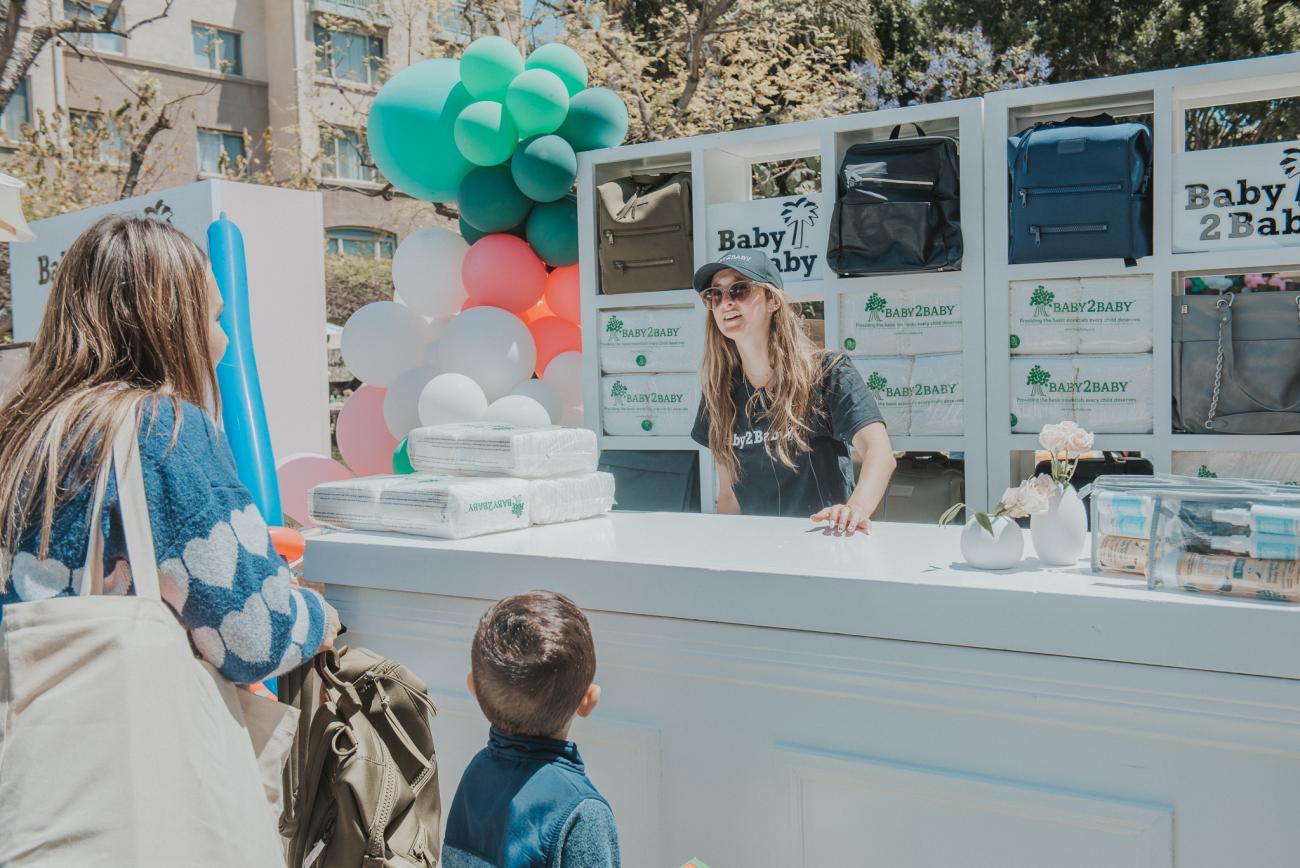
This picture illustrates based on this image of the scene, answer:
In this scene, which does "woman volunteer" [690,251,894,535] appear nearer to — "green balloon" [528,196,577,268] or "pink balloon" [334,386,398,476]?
"green balloon" [528,196,577,268]

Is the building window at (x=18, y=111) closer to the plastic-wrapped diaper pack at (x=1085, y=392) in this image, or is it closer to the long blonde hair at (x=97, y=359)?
the plastic-wrapped diaper pack at (x=1085, y=392)

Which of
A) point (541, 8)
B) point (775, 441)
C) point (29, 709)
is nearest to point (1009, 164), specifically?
point (775, 441)

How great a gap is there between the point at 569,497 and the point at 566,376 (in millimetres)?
2262

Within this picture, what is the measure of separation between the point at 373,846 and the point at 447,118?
11.3 ft

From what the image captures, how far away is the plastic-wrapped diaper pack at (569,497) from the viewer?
214 cm

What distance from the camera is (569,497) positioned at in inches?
87.3

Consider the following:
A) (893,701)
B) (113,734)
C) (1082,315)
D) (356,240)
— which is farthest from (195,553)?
(356,240)

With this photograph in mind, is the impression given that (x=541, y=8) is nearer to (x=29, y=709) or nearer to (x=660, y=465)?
(x=660, y=465)

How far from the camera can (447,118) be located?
14.4 feet

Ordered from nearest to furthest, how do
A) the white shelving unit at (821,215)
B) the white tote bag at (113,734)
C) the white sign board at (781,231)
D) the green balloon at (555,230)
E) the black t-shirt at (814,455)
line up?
the white tote bag at (113,734) → the black t-shirt at (814,455) → the white shelving unit at (821,215) → the white sign board at (781,231) → the green balloon at (555,230)

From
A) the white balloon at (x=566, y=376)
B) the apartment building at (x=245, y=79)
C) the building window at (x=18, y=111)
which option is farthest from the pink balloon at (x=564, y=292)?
the building window at (x=18, y=111)

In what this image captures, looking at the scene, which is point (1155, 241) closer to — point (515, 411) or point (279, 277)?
point (515, 411)

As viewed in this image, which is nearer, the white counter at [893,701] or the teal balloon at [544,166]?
the white counter at [893,701]

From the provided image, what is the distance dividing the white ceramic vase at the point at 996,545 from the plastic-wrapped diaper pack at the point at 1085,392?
1961 mm
